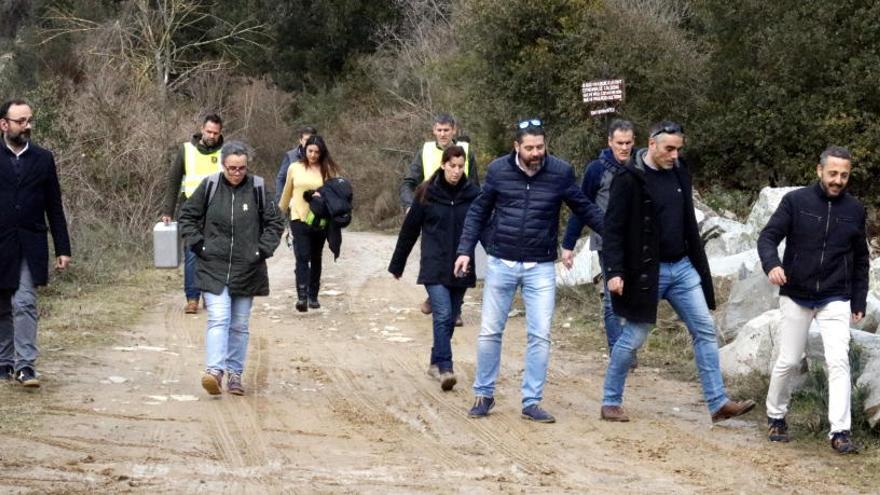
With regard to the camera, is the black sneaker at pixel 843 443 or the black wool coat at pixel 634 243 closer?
the black sneaker at pixel 843 443

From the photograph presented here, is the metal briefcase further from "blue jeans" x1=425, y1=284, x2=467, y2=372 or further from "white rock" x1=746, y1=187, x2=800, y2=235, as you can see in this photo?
"white rock" x1=746, y1=187, x2=800, y2=235

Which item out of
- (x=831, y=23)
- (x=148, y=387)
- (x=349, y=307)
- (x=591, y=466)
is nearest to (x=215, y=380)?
(x=148, y=387)

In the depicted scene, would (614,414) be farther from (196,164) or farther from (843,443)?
(196,164)

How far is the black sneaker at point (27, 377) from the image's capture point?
8.91 m

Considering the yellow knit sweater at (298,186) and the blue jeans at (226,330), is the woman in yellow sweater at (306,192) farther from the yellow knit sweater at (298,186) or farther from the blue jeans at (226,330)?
the blue jeans at (226,330)

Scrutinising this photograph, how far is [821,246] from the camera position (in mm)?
7590

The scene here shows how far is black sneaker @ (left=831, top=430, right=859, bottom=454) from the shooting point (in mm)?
7457

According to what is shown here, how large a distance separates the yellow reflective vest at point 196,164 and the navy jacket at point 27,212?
3113 mm

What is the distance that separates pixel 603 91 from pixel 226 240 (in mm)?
7737

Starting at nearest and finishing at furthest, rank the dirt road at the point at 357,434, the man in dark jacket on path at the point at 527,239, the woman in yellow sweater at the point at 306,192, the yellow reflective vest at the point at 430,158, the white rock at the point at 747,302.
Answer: the dirt road at the point at 357,434, the man in dark jacket on path at the point at 527,239, the white rock at the point at 747,302, the yellow reflective vest at the point at 430,158, the woman in yellow sweater at the point at 306,192

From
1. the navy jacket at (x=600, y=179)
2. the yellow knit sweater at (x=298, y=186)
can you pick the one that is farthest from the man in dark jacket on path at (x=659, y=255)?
the yellow knit sweater at (x=298, y=186)

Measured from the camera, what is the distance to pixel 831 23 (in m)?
19.1

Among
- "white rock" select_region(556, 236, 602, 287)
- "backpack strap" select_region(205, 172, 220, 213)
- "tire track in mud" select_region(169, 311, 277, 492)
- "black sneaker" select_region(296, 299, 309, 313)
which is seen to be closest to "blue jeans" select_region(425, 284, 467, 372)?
"tire track in mud" select_region(169, 311, 277, 492)

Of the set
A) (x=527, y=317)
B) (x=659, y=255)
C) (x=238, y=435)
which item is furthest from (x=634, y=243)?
(x=238, y=435)
